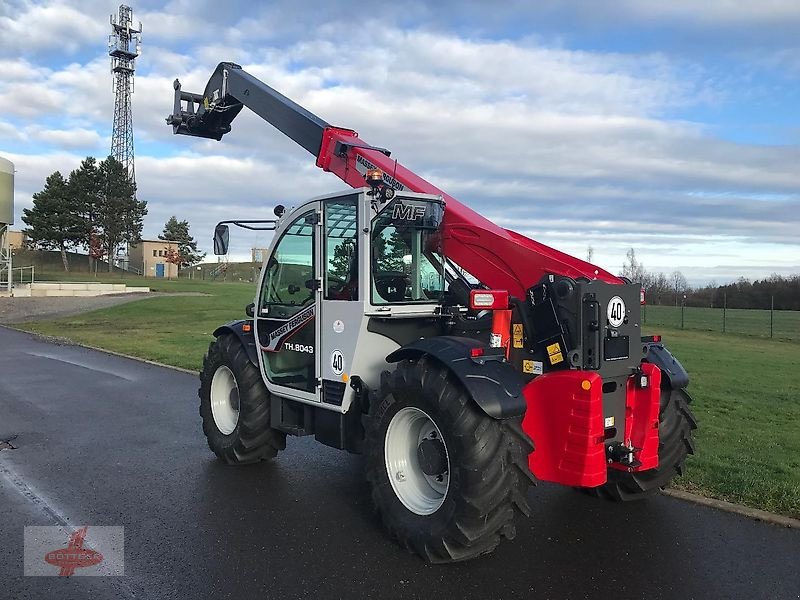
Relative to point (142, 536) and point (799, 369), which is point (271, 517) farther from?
point (799, 369)

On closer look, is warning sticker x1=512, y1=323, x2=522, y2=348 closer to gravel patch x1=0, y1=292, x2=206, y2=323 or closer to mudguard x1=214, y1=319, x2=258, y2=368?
mudguard x1=214, y1=319, x2=258, y2=368

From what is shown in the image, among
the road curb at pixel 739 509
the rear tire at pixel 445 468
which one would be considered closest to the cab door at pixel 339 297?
the rear tire at pixel 445 468

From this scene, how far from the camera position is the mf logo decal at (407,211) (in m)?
5.18

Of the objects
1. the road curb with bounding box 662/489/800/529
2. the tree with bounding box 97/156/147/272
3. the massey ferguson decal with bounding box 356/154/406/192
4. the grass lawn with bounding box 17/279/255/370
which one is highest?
the tree with bounding box 97/156/147/272

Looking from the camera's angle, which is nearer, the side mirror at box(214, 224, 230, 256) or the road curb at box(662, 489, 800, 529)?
the road curb at box(662, 489, 800, 529)

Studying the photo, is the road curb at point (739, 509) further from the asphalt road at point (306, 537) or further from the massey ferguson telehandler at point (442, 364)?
the massey ferguson telehandler at point (442, 364)

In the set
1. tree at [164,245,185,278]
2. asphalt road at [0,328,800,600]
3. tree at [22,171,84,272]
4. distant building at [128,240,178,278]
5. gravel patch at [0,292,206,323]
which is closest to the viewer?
asphalt road at [0,328,800,600]

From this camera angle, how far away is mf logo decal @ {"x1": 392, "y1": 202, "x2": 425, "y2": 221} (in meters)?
5.18

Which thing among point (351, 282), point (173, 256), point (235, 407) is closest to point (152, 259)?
point (173, 256)

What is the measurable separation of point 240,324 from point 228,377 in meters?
0.60

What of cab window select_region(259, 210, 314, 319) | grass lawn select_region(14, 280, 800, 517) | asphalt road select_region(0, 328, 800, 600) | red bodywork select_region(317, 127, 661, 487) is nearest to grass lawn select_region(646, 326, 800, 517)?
grass lawn select_region(14, 280, 800, 517)

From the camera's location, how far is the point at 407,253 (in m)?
5.46

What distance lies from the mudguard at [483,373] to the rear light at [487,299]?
0.27 m

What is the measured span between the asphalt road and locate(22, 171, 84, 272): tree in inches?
2305
